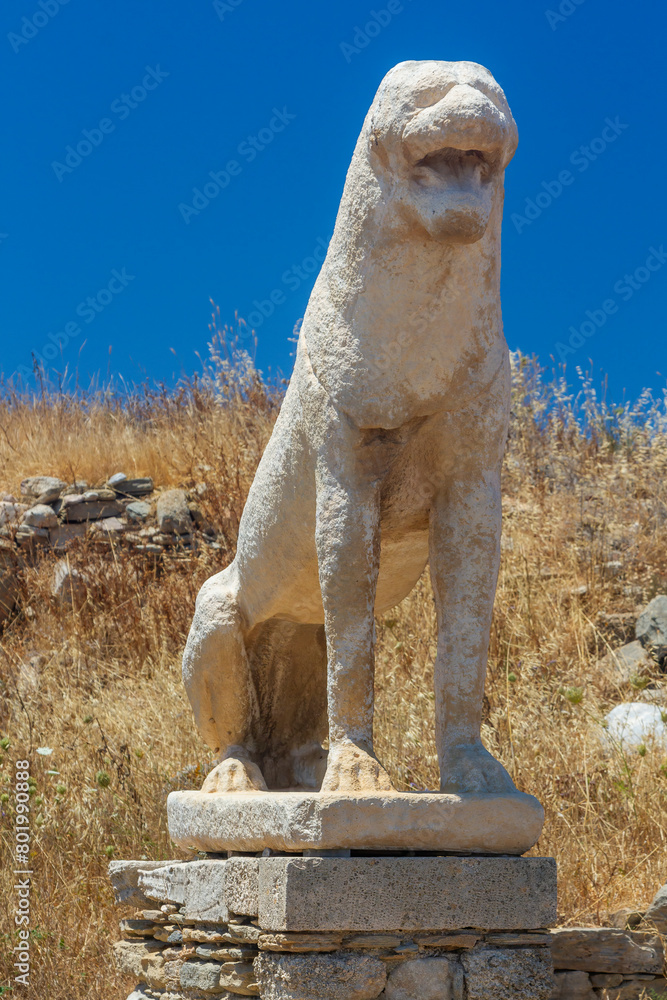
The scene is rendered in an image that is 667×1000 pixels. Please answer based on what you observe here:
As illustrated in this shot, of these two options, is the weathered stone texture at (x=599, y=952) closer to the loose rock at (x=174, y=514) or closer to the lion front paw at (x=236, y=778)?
the lion front paw at (x=236, y=778)

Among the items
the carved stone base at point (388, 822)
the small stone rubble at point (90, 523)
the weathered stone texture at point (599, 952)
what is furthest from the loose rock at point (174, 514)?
the carved stone base at point (388, 822)

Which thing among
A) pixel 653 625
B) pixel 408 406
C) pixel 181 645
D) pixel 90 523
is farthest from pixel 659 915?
pixel 90 523

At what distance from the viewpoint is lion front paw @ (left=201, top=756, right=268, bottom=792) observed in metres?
3.38

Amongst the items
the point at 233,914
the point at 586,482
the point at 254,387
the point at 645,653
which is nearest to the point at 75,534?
the point at 254,387

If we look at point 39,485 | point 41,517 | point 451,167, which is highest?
point 39,485

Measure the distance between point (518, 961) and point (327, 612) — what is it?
1.04 m

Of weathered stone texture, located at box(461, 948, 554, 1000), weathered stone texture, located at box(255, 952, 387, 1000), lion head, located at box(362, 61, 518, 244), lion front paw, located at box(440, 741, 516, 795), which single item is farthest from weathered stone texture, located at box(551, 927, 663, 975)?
lion head, located at box(362, 61, 518, 244)

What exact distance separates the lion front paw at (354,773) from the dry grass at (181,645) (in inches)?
65.1

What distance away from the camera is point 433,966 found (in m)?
2.77

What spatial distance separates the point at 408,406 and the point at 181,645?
16.0ft

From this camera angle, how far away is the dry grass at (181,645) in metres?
4.88

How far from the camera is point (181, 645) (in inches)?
295

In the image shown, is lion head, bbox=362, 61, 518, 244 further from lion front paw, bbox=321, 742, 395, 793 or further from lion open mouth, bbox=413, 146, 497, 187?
lion front paw, bbox=321, 742, 395, 793

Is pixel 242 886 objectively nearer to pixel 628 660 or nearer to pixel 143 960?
pixel 143 960
